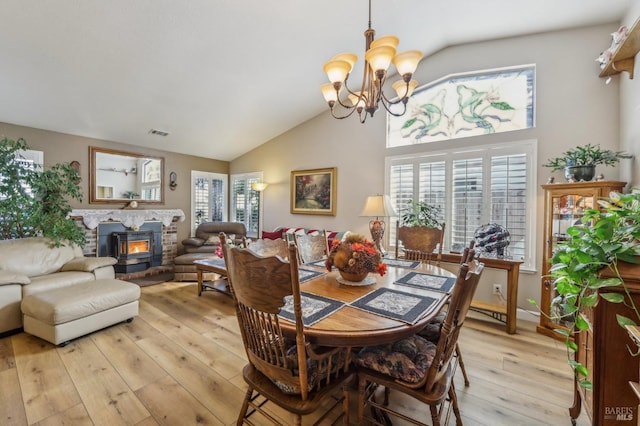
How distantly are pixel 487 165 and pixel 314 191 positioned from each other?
2.65 metres

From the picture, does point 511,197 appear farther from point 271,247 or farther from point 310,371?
point 310,371

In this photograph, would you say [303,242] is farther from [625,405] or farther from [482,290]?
[482,290]

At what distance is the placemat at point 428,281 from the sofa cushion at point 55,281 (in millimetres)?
3463

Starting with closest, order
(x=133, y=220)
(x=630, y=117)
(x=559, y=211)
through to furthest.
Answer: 1. (x=630, y=117)
2. (x=559, y=211)
3. (x=133, y=220)

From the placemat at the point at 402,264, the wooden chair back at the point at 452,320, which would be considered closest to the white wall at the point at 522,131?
the placemat at the point at 402,264

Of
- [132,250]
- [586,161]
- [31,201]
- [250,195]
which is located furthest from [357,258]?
[250,195]

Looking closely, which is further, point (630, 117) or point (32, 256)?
point (32, 256)

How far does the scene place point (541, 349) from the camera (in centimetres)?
243

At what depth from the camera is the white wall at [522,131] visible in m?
2.70

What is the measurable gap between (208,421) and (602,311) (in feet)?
6.91

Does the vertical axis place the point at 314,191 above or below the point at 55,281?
above

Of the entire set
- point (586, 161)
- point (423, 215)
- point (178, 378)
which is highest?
point (586, 161)

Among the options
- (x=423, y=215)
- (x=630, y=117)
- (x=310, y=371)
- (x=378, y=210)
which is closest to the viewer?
(x=310, y=371)

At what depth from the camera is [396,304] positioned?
143 cm
